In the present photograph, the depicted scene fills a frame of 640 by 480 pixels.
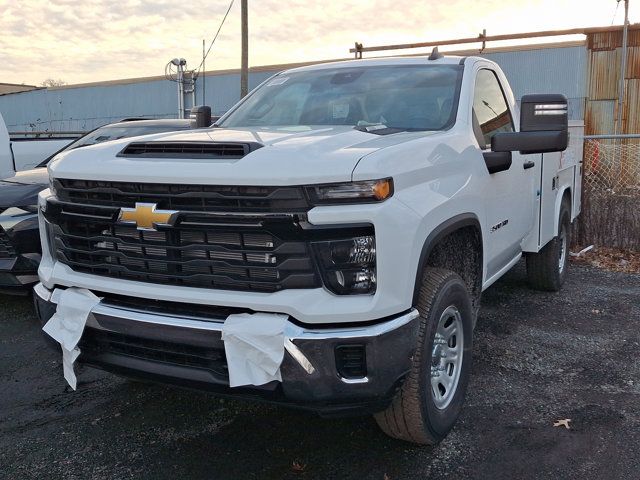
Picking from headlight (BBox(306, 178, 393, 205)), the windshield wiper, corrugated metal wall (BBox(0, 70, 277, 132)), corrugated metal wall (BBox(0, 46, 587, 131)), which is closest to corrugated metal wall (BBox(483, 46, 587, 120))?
corrugated metal wall (BBox(0, 46, 587, 131))

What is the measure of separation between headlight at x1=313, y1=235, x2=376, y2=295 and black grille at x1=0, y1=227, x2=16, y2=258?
366 centimetres

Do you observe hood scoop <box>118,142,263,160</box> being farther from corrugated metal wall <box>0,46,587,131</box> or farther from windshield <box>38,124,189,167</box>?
corrugated metal wall <box>0,46,587,131</box>

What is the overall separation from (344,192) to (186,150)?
806mm

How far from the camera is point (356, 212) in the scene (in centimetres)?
243

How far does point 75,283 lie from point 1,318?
2.99m

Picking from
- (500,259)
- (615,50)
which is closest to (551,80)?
(615,50)

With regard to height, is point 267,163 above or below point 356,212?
above

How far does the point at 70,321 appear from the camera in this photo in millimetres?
2871

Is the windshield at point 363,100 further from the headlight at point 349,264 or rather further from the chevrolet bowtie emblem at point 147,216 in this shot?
the chevrolet bowtie emblem at point 147,216

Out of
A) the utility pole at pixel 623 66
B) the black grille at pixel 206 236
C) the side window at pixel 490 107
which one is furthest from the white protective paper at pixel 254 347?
the utility pole at pixel 623 66

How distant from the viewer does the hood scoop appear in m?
2.67

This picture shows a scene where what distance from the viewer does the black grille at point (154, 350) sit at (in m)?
2.57

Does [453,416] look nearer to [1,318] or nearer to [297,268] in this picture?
[297,268]

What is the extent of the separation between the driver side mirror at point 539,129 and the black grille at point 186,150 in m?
1.57
